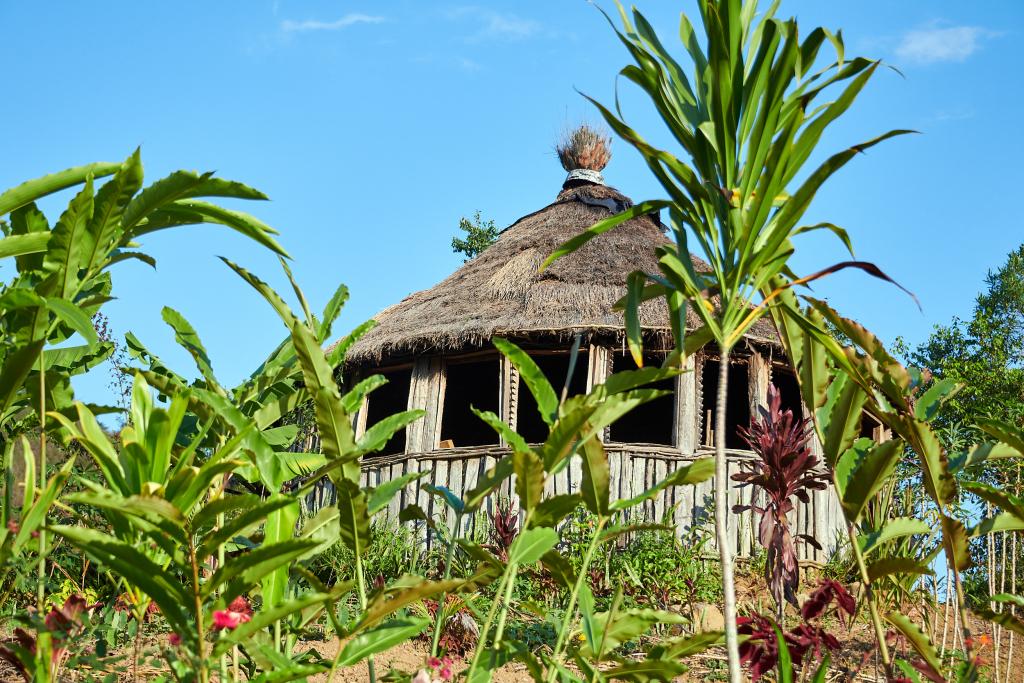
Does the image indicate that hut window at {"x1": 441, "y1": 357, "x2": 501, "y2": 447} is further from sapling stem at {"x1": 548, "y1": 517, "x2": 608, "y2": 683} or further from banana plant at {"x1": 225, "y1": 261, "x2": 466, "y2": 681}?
banana plant at {"x1": 225, "y1": 261, "x2": 466, "y2": 681}

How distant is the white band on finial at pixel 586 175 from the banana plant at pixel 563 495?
11096 millimetres

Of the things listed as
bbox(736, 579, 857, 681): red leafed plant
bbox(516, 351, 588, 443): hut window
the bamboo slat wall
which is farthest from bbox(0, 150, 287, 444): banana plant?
bbox(516, 351, 588, 443): hut window

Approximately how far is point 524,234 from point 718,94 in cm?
958

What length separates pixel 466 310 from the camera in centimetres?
1032

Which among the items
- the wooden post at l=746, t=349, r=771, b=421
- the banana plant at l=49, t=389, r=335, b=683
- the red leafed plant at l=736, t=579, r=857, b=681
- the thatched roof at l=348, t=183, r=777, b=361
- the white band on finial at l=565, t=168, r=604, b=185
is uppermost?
the white band on finial at l=565, t=168, r=604, b=185

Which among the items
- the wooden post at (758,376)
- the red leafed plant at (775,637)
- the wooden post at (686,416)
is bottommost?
the red leafed plant at (775,637)

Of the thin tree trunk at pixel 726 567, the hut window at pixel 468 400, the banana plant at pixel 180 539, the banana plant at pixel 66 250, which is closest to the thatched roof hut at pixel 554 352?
the hut window at pixel 468 400

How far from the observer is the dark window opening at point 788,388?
34.2ft

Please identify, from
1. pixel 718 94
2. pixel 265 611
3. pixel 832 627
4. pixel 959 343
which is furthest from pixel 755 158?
pixel 959 343

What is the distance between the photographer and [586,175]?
1350cm

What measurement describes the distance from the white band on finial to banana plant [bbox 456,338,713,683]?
11.1 metres

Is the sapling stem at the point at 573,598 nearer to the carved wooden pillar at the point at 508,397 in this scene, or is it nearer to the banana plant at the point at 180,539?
the banana plant at the point at 180,539

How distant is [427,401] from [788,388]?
4.19 meters

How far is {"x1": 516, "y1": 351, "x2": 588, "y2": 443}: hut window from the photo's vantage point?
10.7 meters
